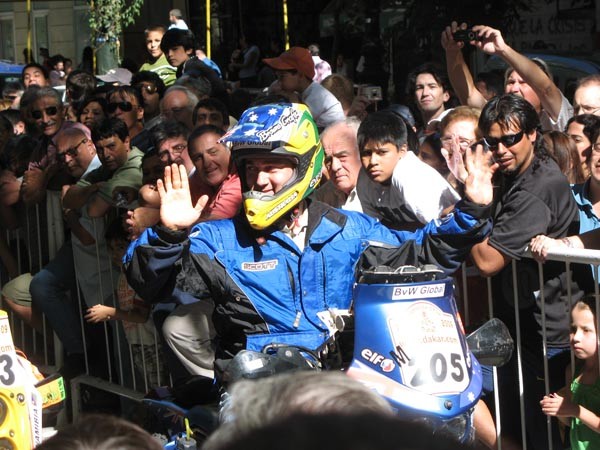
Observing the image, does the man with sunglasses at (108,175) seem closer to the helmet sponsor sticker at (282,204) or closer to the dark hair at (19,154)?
the dark hair at (19,154)

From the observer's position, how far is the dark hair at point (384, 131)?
521 centimetres

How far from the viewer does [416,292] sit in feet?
10.6

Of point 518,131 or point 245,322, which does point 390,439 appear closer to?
point 245,322

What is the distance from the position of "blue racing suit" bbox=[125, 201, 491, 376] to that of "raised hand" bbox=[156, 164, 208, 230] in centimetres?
5

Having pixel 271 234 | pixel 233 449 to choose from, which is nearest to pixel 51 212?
pixel 271 234

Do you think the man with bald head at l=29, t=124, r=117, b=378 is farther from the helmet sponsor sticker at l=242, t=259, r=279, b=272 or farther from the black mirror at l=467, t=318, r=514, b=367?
the black mirror at l=467, t=318, r=514, b=367

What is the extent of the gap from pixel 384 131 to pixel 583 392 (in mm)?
1591

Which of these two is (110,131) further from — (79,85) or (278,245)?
(79,85)

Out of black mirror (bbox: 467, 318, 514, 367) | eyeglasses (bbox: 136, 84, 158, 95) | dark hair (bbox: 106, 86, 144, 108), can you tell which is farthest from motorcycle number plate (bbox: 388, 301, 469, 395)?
eyeglasses (bbox: 136, 84, 158, 95)

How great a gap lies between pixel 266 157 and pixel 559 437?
1932 millimetres

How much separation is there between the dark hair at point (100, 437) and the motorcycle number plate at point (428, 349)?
1261 mm

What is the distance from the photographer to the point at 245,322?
4.00 metres

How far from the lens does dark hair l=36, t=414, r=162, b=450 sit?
74.1 inches

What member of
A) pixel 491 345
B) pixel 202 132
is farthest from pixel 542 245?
pixel 202 132
